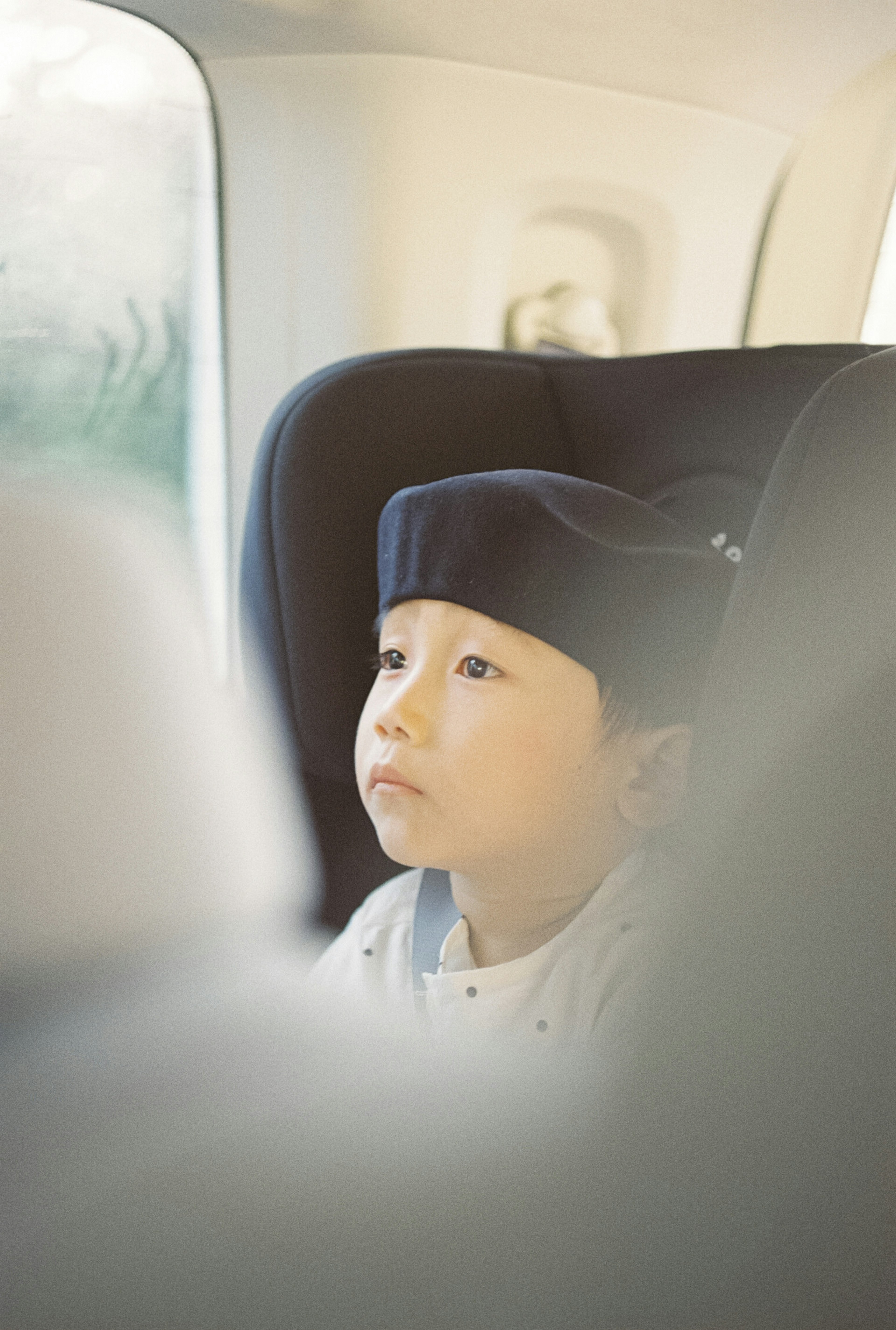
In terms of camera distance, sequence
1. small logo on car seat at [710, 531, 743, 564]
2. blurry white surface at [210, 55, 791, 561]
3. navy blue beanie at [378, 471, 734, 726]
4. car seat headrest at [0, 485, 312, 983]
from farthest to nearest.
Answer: blurry white surface at [210, 55, 791, 561] < small logo on car seat at [710, 531, 743, 564] < car seat headrest at [0, 485, 312, 983] < navy blue beanie at [378, 471, 734, 726]

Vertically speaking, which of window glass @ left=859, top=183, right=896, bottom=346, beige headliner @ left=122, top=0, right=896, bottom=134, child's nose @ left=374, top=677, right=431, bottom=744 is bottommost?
child's nose @ left=374, top=677, right=431, bottom=744

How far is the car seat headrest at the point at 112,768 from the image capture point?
2.57 ft

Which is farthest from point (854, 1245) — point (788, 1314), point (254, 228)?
point (254, 228)

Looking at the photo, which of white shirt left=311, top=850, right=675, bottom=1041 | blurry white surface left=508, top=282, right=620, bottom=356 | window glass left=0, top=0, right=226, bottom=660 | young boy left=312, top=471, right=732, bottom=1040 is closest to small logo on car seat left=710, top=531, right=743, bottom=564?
young boy left=312, top=471, right=732, bottom=1040

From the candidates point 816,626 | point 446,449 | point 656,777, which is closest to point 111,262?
point 446,449

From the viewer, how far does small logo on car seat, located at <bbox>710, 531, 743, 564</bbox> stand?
2.99ft

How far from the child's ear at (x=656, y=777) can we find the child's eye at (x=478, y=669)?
105mm

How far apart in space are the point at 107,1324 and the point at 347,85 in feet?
4.30

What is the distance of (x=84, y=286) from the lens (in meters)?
1.24

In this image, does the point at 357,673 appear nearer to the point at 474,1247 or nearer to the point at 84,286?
the point at 474,1247

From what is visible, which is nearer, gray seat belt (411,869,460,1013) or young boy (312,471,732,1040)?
young boy (312,471,732,1040)

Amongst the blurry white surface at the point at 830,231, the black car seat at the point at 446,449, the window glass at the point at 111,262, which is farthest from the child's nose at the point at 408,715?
the blurry white surface at the point at 830,231

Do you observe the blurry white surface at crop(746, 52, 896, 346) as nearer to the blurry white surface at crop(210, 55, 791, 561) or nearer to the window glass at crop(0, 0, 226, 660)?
the blurry white surface at crop(210, 55, 791, 561)

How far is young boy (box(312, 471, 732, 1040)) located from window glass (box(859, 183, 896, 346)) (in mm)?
1030
